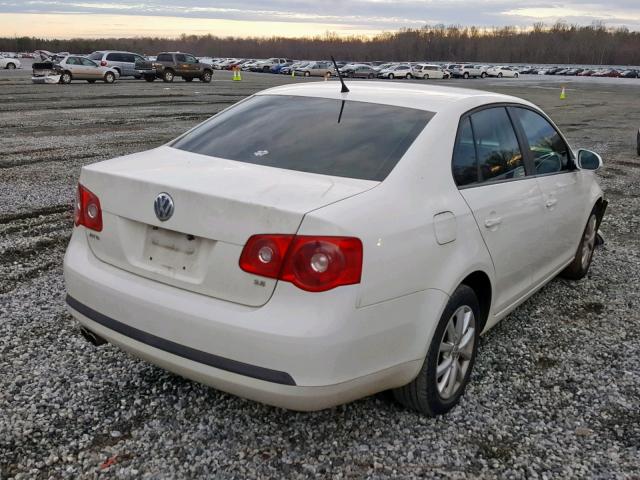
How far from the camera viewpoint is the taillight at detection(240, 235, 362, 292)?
246 centimetres

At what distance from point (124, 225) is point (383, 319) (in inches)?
50.2

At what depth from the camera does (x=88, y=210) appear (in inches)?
122

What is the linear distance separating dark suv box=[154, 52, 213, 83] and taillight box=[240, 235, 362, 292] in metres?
38.9

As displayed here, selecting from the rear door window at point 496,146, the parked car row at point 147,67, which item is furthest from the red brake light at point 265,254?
the parked car row at point 147,67

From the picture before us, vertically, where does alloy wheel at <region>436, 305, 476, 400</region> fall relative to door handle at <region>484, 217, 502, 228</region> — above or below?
below

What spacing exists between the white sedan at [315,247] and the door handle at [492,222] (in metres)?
0.01

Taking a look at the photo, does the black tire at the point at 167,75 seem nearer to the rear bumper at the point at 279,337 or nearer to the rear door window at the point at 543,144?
the rear door window at the point at 543,144

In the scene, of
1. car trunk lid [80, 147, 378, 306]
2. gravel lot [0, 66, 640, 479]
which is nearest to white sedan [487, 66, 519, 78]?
gravel lot [0, 66, 640, 479]

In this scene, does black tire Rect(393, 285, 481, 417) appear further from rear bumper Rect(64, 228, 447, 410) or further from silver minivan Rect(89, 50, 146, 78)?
silver minivan Rect(89, 50, 146, 78)

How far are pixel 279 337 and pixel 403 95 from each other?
186cm

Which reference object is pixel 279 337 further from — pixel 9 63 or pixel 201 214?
pixel 9 63

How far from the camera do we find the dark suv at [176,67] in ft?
127

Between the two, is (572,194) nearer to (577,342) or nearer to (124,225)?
(577,342)

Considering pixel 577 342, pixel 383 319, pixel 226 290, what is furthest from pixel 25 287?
pixel 577 342
